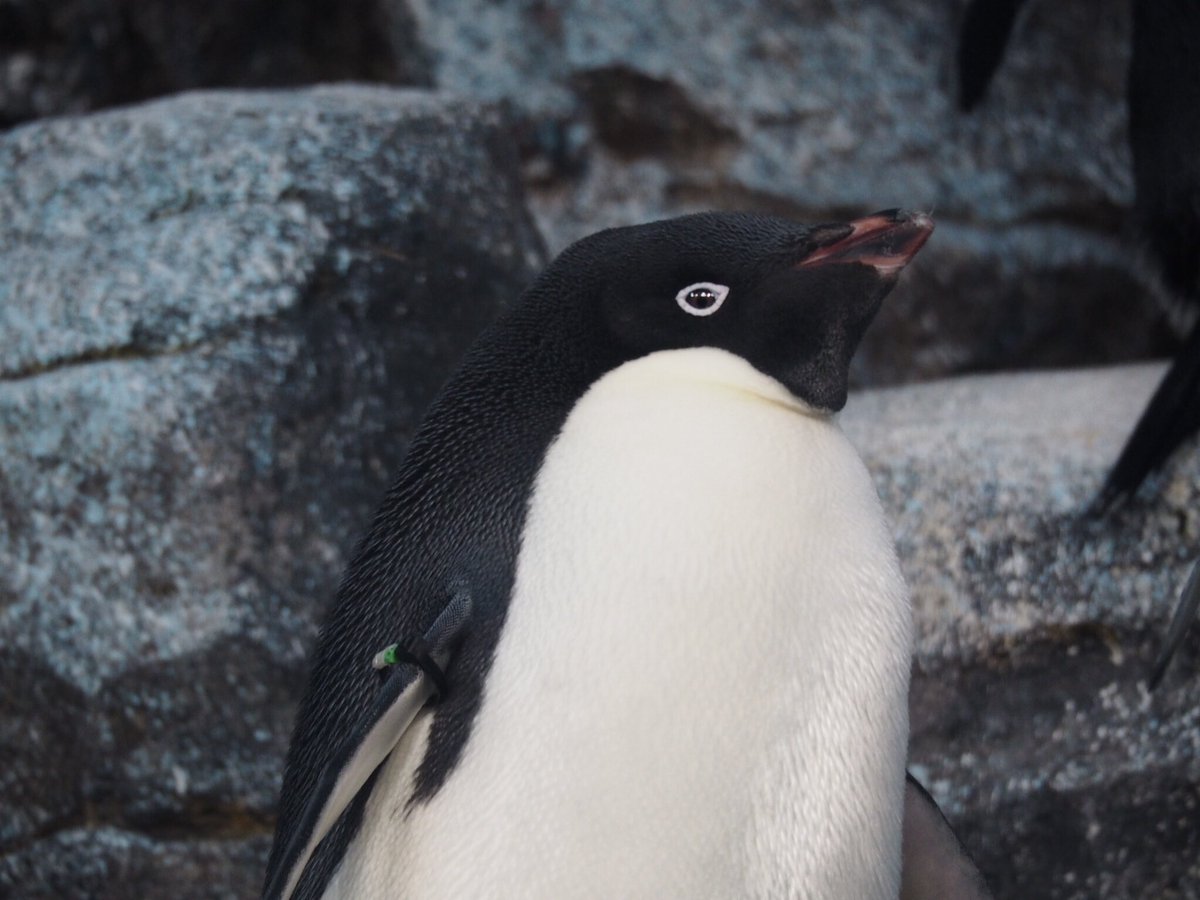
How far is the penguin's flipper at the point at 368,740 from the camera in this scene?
3.98 ft

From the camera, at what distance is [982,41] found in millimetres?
2939

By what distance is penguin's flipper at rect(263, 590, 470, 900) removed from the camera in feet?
3.98

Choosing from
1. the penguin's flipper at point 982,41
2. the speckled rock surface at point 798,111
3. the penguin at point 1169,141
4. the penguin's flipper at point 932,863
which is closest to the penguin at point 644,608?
the penguin's flipper at point 932,863

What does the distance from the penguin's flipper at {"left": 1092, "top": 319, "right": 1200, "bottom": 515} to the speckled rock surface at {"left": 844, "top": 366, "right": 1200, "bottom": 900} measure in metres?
0.03

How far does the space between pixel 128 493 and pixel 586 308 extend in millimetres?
803

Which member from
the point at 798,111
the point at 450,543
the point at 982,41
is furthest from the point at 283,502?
the point at 982,41

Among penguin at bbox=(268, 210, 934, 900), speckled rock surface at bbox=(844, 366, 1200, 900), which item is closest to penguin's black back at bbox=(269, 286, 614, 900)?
penguin at bbox=(268, 210, 934, 900)

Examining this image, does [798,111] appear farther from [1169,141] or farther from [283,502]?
[283,502]

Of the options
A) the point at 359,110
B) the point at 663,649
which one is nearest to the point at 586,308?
the point at 663,649

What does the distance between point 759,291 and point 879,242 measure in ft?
0.39

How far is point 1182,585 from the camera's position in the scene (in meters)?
1.88

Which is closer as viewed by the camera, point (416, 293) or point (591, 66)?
point (416, 293)

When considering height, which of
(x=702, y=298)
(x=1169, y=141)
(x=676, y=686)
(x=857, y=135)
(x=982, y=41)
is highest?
(x=702, y=298)

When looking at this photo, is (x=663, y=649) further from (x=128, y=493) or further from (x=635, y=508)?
(x=128, y=493)
